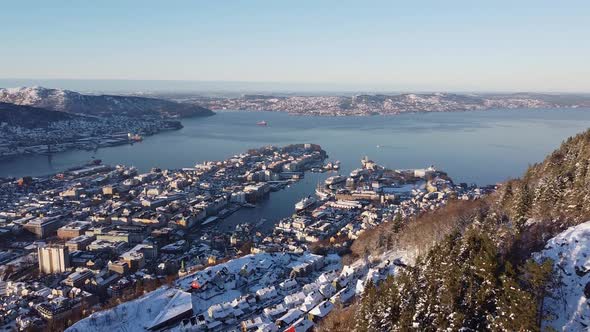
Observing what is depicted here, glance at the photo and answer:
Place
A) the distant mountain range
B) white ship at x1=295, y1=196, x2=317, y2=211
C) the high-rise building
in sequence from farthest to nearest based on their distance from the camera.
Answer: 1. the distant mountain range
2. white ship at x1=295, y1=196, x2=317, y2=211
3. the high-rise building

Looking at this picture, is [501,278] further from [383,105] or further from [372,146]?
[383,105]

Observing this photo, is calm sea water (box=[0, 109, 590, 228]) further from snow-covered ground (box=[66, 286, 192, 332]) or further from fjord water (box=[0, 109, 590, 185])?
snow-covered ground (box=[66, 286, 192, 332])

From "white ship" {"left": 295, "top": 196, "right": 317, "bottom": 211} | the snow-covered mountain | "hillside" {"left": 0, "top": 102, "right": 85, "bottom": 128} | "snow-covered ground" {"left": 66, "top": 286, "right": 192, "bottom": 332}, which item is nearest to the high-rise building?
"snow-covered ground" {"left": 66, "top": 286, "right": 192, "bottom": 332}

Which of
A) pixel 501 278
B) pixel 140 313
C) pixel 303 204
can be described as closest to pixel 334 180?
pixel 303 204

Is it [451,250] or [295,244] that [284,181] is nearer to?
[295,244]

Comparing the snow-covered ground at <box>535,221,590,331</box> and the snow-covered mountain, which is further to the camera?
the snow-covered mountain

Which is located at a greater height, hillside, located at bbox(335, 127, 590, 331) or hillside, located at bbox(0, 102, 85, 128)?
hillside, located at bbox(335, 127, 590, 331)

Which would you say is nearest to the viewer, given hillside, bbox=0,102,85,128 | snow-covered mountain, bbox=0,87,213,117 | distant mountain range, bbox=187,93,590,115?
hillside, bbox=0,102,85,128
